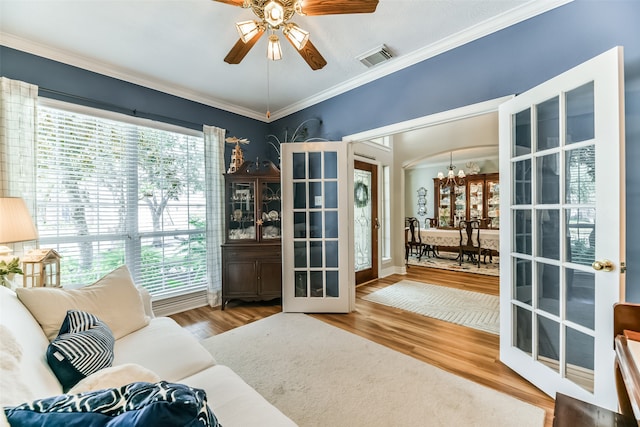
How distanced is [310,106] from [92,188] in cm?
272

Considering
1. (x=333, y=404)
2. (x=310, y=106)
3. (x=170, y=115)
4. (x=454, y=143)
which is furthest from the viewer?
(x=454, y=143)

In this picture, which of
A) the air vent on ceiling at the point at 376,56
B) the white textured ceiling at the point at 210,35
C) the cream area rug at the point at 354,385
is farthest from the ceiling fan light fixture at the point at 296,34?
the cream area rug at the point at 354,385

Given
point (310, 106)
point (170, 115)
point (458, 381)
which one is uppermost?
point (310, 106)

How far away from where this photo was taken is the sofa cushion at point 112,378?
82cm

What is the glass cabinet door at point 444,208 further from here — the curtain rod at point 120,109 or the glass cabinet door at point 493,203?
the curtain rod at point 120,109

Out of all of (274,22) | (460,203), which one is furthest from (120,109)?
(460,203)

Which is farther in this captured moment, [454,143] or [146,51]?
[454,143]

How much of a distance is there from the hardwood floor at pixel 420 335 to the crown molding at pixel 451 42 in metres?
2.71

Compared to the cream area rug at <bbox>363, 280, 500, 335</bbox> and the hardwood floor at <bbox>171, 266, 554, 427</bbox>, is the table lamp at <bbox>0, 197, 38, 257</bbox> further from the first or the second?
the cream area rug at <bbox>363, 280, 500, 335</bbox>

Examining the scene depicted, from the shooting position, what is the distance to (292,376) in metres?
2.02

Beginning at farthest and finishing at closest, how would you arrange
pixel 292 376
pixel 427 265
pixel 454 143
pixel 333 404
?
1. pixel 427 265
2. pixel 454 143
3. pixel 292 376
4. pixel 333 404

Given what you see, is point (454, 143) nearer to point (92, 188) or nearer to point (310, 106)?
point (310, 106)

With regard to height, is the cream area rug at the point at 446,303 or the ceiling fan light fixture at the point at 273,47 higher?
the ceiling fan light fixture at the point at 273,47

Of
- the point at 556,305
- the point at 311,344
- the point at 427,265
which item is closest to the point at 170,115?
the point at 311,344
